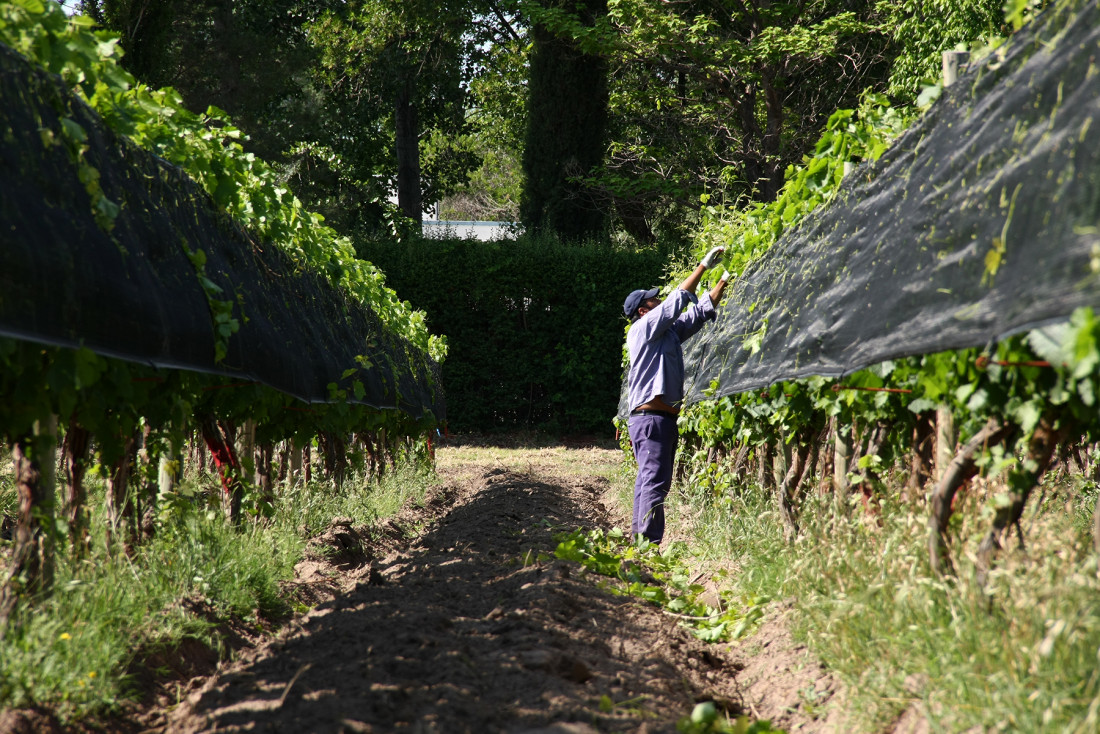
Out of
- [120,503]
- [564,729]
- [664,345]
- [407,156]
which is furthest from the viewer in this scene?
[407,156]

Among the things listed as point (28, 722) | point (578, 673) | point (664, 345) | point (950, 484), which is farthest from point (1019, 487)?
point (664, 345)

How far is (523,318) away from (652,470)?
10.6 m

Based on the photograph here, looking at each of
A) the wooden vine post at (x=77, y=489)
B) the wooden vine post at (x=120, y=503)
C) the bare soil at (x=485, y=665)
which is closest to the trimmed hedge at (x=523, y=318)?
the bare soil at (x=485, y=665)

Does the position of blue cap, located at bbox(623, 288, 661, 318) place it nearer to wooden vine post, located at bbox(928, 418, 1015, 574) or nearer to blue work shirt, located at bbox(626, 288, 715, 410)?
blue work shirt, located at bbox(626, 288, 715, 410)

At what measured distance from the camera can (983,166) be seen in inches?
95.7

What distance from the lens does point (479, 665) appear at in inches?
112

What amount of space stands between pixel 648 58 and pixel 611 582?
48.0 ft

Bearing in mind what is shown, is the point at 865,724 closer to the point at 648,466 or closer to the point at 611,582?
the point at 611,582

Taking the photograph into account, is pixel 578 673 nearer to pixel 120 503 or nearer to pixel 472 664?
pixel 472 664

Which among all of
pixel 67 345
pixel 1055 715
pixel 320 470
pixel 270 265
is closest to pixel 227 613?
pixel 67 345

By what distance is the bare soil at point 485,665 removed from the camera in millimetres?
2402

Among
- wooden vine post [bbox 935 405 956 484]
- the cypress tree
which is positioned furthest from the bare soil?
the cypress tree

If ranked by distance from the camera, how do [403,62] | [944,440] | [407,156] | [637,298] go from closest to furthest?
[944,440] < [637,298] < [403,62] < [407,156]

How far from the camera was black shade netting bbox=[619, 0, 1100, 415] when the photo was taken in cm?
192
